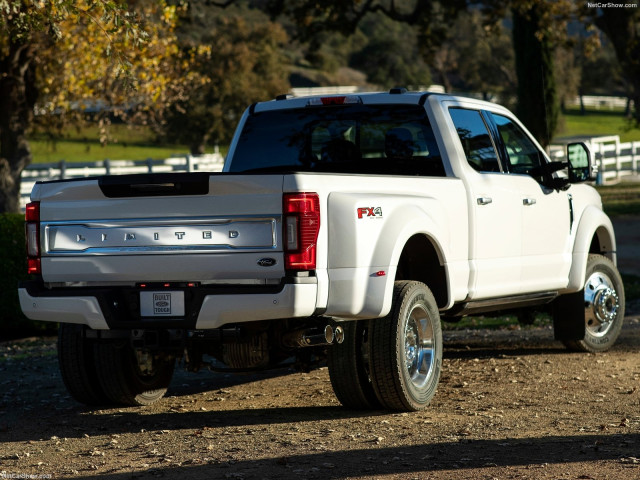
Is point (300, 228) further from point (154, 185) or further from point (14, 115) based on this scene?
point (14, 115)

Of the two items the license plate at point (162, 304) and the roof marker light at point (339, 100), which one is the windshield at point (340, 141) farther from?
the license plate at point (162, 304)

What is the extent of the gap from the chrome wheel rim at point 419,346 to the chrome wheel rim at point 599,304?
2.64 meters

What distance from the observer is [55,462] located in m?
6.15

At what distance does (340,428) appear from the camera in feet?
22.3

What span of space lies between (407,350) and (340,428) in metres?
0.79

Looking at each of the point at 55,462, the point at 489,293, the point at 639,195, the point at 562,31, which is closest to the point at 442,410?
the point at 489,293

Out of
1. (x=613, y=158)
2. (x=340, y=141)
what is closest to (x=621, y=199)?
(x=613, y=158)

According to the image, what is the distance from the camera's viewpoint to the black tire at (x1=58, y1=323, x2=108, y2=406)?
25.0ft

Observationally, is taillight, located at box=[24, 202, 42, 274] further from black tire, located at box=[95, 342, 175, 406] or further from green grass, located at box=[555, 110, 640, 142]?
green grass, located at box=[555, 110, 640, 142]

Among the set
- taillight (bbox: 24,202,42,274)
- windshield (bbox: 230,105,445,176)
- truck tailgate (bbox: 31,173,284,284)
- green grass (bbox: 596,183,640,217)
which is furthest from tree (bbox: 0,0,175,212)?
green grass (bbox: 596,183,640,217)

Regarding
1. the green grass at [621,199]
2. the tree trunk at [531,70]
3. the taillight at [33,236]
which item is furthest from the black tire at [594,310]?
the tree trunk at [531,70]

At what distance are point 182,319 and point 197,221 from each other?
23.2 inches

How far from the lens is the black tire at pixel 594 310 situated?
9.63 metres

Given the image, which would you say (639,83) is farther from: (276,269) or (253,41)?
(253,41)
